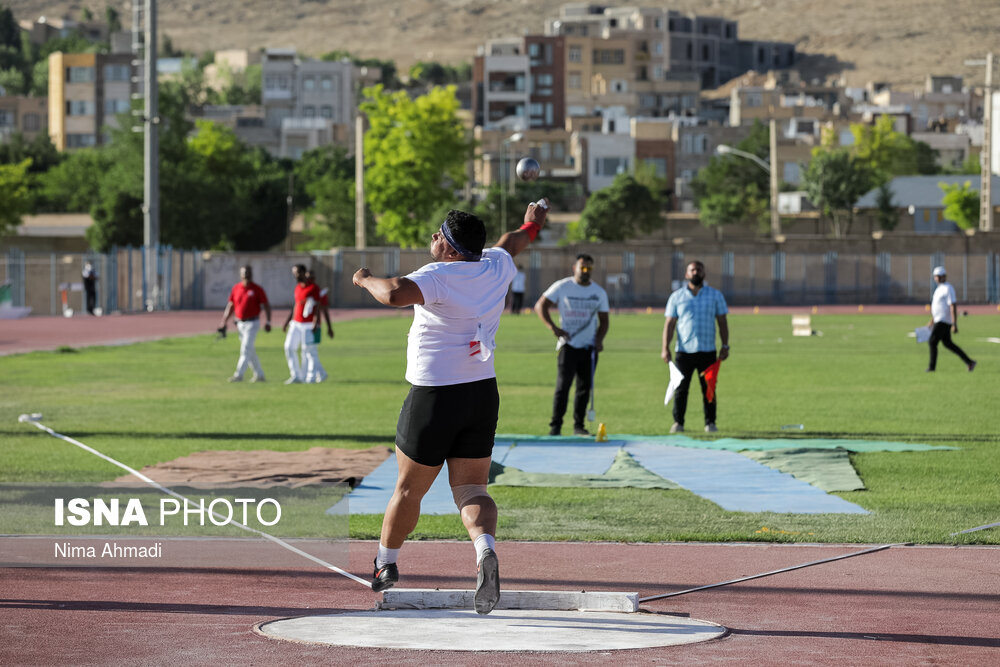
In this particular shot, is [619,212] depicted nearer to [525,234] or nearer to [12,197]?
[12,197]

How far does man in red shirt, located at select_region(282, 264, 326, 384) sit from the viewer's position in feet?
80.3

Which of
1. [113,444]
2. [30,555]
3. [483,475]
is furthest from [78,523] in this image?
[113,444]

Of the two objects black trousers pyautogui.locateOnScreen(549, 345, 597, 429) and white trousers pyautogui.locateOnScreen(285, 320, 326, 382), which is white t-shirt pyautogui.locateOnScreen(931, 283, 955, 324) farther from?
black trousers pyautogui.locateOnScreen(549, 345, 597, 429)

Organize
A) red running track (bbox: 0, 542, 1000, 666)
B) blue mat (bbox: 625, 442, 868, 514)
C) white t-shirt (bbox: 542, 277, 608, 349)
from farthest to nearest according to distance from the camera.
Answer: white t-shirt (bbox: 542, 277, 608, 349)
blue mat (bbox: 625, 442, 868, 514)
red running track (bbox: 0, 542, 1000, 666)

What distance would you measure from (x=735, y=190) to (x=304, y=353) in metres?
99.1

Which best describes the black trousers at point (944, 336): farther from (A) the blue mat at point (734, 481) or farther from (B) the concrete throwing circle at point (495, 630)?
(B) the concrete throwing circle at point (495, 630)

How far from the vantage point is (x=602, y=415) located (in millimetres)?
20781

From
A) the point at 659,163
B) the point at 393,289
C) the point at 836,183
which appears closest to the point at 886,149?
the point at 659,163

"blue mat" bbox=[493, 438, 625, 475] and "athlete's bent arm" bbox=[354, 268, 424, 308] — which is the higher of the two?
"athlete's bent arm" bbox=[354, 268, 424, 308]

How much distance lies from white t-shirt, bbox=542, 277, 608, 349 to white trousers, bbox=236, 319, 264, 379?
8.44 metres

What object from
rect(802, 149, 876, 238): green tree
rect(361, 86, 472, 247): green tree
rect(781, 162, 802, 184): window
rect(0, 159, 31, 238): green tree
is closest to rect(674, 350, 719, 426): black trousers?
rect(361, 86, 472, 247): green tree

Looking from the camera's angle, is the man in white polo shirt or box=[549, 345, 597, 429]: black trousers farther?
the man in white polo shirt

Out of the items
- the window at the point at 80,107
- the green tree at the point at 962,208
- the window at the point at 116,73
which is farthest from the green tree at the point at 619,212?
the window at the point at 80,107

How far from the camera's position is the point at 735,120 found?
554 ft
